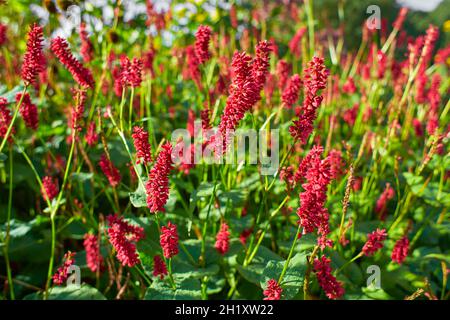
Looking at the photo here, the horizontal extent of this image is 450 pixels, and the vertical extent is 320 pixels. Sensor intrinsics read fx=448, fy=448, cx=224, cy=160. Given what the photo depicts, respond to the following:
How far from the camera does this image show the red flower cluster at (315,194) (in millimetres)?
936

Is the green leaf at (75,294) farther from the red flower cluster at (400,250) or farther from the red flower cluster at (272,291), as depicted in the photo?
the red flower cluster at (400,250)

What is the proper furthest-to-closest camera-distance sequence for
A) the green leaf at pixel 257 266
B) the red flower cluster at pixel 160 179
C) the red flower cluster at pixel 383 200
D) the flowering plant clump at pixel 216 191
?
the red flower cluster at pixel 383 200 → the green leaf at pixel 257 266 → the flowering plant clump at pixel 216 191 → the red flower cluster at pixel 160 179

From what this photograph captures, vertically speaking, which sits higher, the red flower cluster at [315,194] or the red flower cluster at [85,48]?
the red flower cluster at [85,48]

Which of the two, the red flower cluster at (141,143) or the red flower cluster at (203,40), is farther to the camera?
the red flower cluster at (203,40)

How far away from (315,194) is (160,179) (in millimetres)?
364

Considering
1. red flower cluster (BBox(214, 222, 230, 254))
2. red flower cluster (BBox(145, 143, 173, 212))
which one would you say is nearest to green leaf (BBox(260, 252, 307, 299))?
red flower cluster (BBox(214, 222, 230, 254))

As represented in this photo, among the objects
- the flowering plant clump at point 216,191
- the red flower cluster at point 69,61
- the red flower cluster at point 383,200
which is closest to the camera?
the flowering plant clump at point 216,191

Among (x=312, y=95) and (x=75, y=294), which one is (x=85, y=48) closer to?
(x=75, y=294)

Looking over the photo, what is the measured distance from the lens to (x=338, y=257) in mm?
1670

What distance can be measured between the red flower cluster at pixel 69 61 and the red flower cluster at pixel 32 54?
70 mm

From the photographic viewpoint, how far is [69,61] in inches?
52.4

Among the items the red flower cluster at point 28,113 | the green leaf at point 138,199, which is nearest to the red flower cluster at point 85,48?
the red flower cluster at point 28,113
